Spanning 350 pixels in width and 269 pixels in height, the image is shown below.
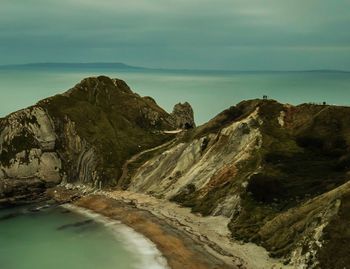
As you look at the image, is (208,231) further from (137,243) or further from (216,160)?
(216,160)

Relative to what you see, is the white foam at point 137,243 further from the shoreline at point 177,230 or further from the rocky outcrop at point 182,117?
the rocky outcrop at point 182,117

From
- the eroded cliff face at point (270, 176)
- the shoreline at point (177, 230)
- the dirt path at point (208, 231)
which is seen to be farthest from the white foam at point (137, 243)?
the eroded cliff face at point (270, 176)

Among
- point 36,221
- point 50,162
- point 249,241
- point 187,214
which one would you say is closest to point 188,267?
point 249,241

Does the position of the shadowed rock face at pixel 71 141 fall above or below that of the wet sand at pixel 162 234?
above

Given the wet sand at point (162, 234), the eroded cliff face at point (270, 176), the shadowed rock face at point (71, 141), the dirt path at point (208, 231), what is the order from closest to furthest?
the eroded cliff face at point (270, 176) → the dirt path at point (208, 231) → the wet sand at point (162, 234) → the shadowed rock face at point (71, 141)

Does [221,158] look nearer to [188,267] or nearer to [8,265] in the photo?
[188,267]

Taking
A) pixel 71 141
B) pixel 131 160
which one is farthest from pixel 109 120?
pixel 131 160
